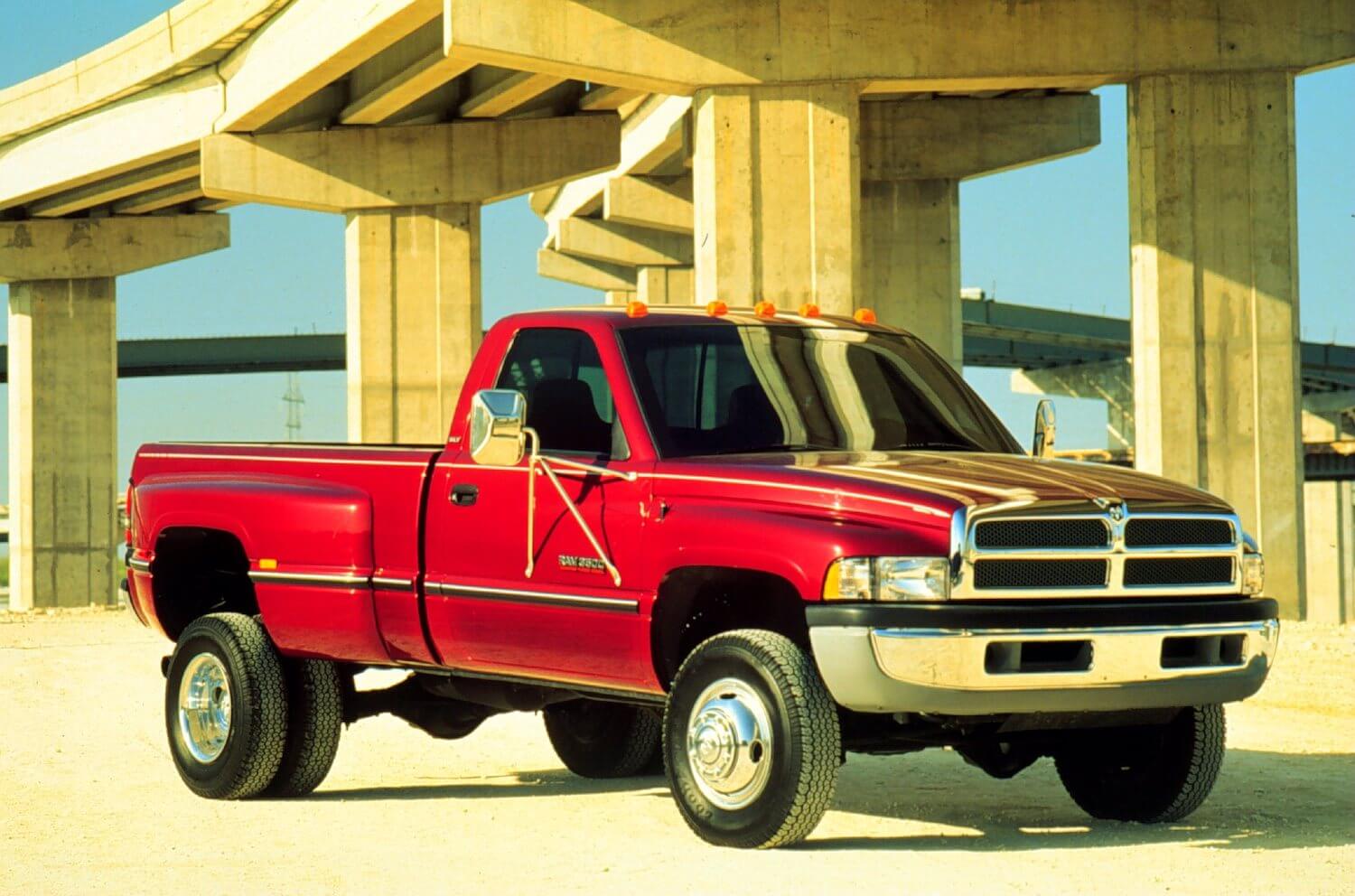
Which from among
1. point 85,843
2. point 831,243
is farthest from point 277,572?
point 831,243

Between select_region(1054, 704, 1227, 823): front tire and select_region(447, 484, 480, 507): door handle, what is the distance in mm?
2589

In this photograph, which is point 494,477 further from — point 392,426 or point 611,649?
point 392,426

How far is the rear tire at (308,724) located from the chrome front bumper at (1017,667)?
323cm

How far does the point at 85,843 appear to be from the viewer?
30.7 ft

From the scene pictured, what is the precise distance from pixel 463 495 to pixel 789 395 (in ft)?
4.58

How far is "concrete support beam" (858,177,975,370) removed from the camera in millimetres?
39094

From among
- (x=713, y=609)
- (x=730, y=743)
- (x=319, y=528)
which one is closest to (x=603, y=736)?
(x=319, y=528)

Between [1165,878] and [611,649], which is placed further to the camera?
[611,649]


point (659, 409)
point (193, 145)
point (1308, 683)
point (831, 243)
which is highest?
point (193, 145)

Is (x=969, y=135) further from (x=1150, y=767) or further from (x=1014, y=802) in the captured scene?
(x=1150, y=767)

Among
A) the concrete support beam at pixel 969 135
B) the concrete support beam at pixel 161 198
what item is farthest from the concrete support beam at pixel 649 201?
the concrete support beam at pixel 969 135

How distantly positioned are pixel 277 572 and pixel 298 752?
32.6 inches

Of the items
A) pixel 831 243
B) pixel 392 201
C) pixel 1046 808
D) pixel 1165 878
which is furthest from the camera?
pixel 392 201

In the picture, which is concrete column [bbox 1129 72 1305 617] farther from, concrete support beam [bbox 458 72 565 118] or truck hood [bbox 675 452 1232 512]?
truck hood [bbox 675 452 1232 512]
